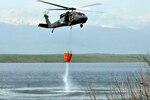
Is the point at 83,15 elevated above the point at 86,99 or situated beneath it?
elevated above

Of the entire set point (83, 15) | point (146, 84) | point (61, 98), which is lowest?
point (61, 98)

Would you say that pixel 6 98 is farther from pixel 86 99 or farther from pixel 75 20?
pixel 75 20

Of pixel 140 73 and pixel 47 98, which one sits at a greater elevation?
pixel 140 73

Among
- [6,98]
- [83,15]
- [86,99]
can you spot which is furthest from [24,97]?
[83,15]

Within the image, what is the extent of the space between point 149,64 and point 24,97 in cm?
8066

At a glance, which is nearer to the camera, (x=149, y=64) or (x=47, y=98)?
(x=149, y=64)

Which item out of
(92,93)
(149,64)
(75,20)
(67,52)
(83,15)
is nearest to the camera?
Answer: (149,64)

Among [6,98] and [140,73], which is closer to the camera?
[140,73]

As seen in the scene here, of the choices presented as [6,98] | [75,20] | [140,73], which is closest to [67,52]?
[75,20]

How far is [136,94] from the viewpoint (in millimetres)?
14406

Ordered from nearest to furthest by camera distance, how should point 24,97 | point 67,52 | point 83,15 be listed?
point 67,52
point 83,15
point 24,97

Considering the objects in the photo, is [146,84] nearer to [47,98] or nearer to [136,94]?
[136,94]

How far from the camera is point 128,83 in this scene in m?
15.1

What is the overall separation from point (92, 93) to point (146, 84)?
65.1 inches
